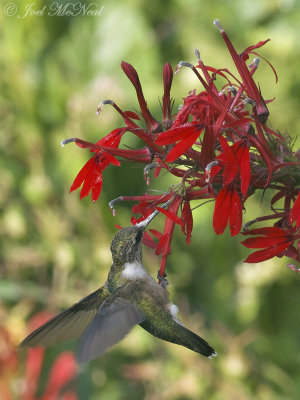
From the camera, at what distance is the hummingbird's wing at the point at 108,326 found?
92 centimetres

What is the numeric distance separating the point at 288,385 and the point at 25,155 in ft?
Result: 3.84

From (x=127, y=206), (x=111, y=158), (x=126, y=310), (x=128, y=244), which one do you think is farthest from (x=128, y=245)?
(x=127, y=206)

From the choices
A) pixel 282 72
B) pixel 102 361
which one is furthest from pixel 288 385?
pixel 282 72

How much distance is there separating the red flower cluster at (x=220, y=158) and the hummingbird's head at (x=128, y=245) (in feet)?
0.33

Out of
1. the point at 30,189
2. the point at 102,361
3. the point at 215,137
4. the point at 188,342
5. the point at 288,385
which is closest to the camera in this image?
the point at 215,137

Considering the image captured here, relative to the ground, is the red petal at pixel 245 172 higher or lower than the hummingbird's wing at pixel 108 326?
higher

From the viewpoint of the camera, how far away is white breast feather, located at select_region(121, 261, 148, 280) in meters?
1.05

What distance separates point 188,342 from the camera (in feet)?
3.47

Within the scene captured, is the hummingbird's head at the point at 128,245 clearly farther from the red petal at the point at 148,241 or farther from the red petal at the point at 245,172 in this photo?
the red petal at the point at 245,172

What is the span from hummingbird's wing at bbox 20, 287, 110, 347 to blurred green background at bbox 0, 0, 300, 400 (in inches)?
33.9

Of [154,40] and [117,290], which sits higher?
[154,40]

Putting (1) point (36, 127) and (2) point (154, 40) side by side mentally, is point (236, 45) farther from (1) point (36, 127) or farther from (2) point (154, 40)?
(1) point (36, 127)

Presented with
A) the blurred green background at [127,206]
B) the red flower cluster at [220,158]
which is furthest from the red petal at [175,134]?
the blurred green background at [127,206]

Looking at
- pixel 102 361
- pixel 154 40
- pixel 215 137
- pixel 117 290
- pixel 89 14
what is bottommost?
pixel 102 361
